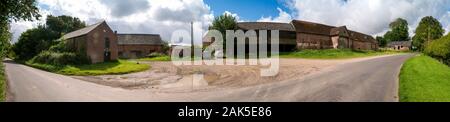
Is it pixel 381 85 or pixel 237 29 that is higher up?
pixel 237 29

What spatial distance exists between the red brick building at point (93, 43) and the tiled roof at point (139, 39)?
1508 inches

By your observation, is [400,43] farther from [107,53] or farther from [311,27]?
[107,53]

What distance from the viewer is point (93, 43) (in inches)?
1096

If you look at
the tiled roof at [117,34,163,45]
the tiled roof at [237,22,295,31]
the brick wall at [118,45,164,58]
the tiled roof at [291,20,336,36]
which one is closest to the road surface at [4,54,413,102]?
the tiled roof at [237,22,295,31]

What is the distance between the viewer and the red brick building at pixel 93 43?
25.4 metres

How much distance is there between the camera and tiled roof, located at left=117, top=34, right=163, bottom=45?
2852 inches

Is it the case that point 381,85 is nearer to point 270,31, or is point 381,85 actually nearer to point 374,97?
point 374,97

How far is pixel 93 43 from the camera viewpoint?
2784 cm

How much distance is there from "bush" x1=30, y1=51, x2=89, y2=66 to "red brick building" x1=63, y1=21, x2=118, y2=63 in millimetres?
856

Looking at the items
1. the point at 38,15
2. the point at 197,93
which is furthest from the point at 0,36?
the point at 197,93

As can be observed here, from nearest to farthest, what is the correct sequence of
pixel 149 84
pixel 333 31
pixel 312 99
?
pixel 312 99
pixel 149 84
pixel 333 31

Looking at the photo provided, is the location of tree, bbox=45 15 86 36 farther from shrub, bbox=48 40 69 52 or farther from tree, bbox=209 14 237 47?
tree, bbox=209 14 237 47
